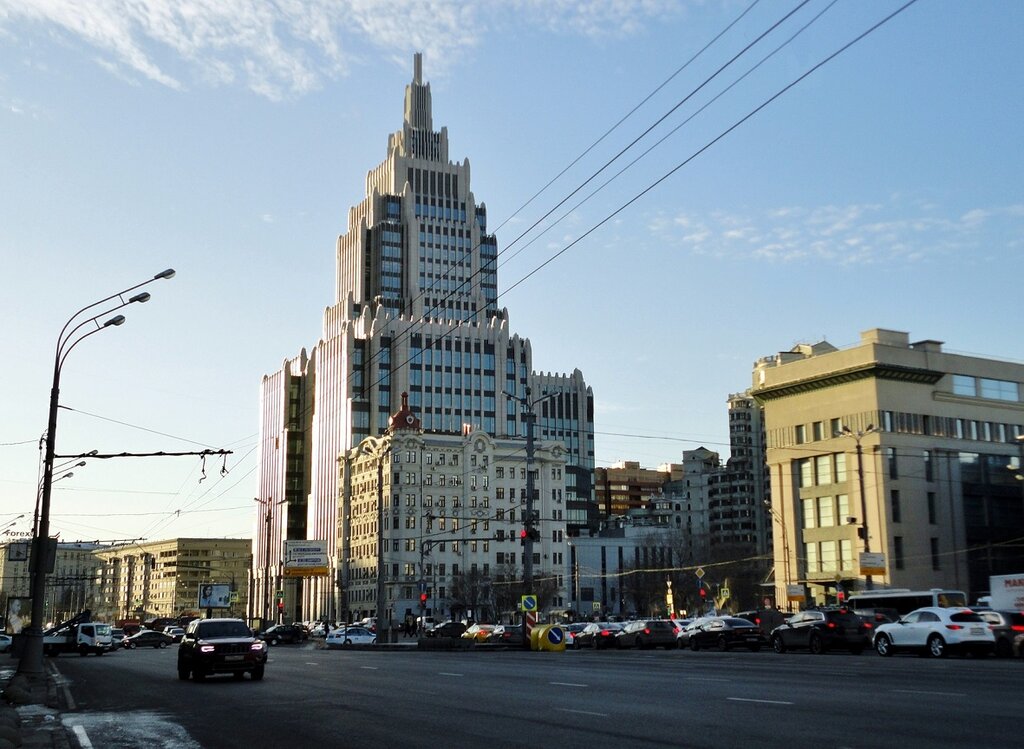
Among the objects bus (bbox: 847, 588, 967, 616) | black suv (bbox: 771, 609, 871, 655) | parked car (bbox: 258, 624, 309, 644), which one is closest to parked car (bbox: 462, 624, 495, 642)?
bus (bbox: 847, 588, 967, 616)

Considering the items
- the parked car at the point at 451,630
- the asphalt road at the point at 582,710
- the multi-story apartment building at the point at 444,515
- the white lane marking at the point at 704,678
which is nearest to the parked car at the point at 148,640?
the parked car at the point at 451,630

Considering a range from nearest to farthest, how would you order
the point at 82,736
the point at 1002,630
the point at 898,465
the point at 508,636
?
the point at 82,736, the point at 1002,630, the point at 508,636, the point at 898,465

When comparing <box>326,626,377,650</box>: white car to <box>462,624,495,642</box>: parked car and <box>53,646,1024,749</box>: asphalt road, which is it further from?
<box>53,646,1024,749</box>: asphalt road

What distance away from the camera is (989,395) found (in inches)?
3639

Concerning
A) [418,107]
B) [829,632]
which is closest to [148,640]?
[829,632]

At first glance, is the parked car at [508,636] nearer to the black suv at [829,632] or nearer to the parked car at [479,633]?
the parked car at [479,633]

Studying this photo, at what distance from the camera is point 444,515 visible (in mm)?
144750

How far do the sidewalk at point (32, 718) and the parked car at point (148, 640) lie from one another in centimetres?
6105

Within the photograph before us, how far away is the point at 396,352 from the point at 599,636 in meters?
116

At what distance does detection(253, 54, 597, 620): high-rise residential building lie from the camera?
168000 mm

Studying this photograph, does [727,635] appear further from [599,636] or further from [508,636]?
[508,636]

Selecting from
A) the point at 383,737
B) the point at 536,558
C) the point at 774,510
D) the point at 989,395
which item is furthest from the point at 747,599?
the point at 383,737

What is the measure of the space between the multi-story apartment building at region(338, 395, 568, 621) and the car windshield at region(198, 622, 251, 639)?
10506 cm

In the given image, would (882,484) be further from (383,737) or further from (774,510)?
(383,737)
